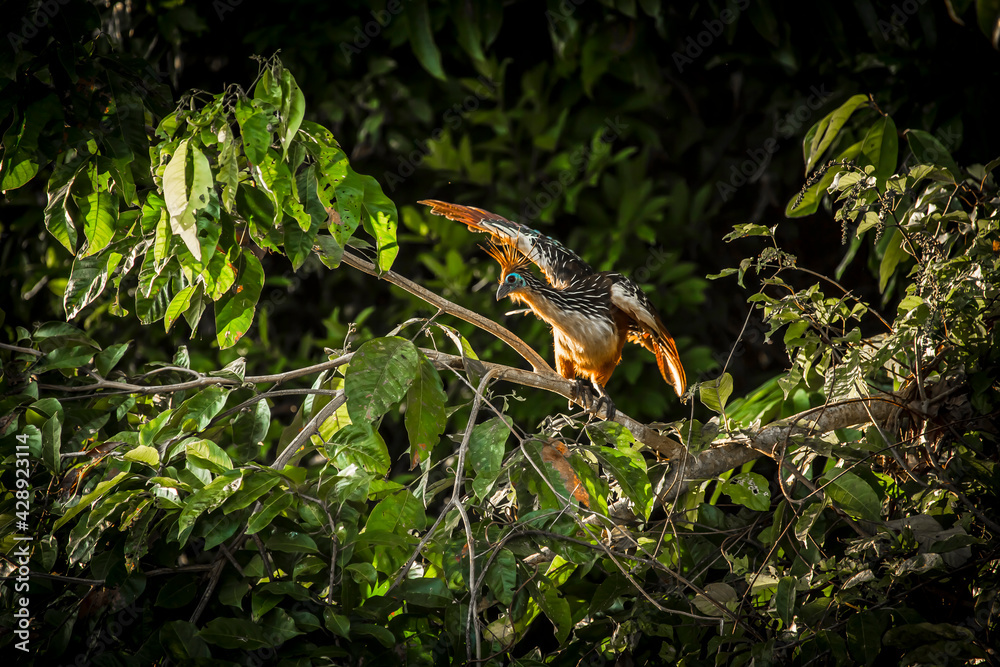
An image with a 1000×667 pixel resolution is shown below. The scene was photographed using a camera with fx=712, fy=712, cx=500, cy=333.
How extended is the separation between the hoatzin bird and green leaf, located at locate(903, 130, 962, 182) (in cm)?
71

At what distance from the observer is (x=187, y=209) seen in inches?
35.6

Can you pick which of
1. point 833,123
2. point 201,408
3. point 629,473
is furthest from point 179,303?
point 833,123

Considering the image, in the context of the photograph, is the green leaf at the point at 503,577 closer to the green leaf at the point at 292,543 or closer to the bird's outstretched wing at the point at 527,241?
the green leaf at the point at 292,543

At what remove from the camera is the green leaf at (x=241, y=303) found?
113 centimetres

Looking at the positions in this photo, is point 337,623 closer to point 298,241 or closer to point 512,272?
point 298,241

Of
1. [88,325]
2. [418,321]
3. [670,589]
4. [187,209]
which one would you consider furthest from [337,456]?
[88,325]

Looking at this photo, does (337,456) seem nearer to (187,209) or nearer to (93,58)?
(187,209)

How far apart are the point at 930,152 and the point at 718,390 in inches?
25.5

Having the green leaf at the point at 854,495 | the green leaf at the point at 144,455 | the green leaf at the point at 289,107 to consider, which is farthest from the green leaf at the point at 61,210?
the green leaf at the point at 854,495

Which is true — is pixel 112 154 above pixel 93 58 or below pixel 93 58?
below

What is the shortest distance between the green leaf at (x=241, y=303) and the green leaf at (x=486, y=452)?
406mm

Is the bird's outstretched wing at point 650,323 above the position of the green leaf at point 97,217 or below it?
below

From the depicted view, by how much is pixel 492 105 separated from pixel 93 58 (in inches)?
74.3

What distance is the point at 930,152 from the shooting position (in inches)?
55.3
